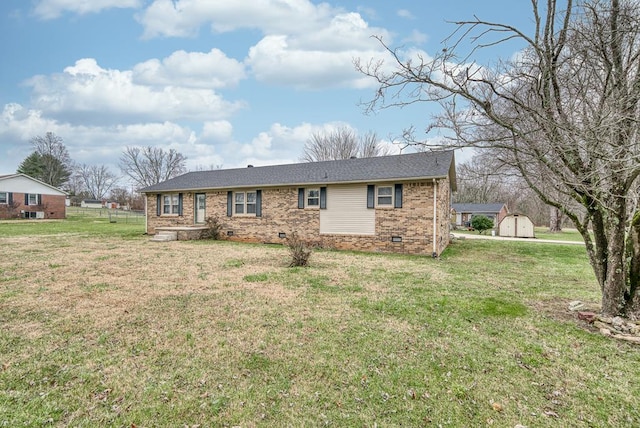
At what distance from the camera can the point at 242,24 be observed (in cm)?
1220

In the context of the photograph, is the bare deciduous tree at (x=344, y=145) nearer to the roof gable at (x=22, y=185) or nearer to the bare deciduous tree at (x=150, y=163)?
the bare deciduous tree at (x=150, y=163)

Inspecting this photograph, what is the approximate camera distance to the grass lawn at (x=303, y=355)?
8.31 ft

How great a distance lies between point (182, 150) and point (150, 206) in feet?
90.9

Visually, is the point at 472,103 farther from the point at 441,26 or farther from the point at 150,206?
the point at 150,206

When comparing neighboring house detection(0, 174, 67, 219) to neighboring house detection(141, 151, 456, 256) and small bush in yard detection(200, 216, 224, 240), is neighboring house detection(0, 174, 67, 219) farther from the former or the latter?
small bush in yard detection(200, 216, 224, 240)

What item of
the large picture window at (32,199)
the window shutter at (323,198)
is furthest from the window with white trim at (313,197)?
the large picture window at (32,199)

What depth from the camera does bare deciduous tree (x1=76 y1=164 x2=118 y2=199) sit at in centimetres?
5922

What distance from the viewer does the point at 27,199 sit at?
29.2 metres

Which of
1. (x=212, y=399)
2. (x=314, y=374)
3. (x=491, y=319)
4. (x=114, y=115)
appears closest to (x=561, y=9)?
(x=491, y=319)

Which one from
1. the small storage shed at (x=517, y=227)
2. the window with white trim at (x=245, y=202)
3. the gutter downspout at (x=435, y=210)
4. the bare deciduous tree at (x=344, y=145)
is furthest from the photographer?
the bare deciduous tree at (x=344, y=145)

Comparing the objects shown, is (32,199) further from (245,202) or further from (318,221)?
(318,221)

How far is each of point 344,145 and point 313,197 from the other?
1990cm

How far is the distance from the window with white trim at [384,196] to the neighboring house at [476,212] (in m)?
23.3

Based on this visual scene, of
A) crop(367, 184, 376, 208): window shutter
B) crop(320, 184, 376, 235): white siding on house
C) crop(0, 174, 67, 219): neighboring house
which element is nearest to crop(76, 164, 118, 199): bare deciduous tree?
crop(0, 174, 67, 219): neighboring house
